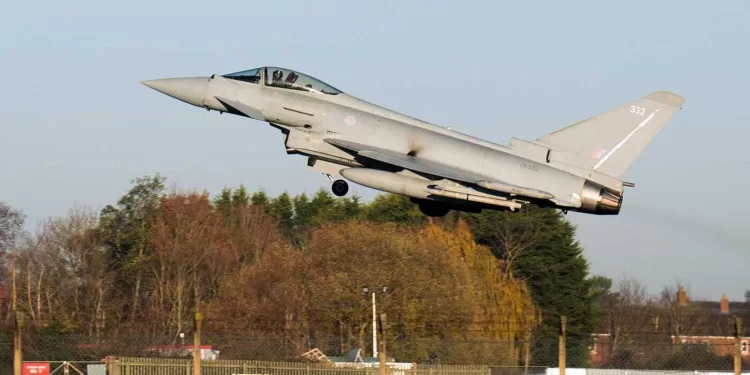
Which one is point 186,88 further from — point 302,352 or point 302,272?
point 302,272

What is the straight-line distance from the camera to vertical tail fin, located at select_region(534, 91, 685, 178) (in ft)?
91.1

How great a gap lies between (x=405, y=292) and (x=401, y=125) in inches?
912

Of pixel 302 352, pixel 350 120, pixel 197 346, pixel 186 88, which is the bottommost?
pixel 302 352

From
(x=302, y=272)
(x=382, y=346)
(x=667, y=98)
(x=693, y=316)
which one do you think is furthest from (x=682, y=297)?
(x=382, y=346)

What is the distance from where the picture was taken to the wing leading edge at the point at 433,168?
26.4m

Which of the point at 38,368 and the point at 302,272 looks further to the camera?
the point at 302,272

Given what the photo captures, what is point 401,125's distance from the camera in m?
27.6

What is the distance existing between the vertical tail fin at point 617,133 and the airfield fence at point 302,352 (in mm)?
4049

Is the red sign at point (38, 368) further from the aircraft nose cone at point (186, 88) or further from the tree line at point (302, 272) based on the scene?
the tree line at point (302, 272)

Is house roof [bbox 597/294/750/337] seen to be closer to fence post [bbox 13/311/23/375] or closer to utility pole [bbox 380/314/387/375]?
utility pole [bbox 380/314/387/375]

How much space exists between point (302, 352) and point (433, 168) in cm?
510

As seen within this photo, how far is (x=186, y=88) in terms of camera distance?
27.7 metres

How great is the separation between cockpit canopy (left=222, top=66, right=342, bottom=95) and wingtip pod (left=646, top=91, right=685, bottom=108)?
731cm

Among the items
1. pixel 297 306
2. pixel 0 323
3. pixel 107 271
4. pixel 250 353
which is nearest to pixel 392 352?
pixel 250 353
